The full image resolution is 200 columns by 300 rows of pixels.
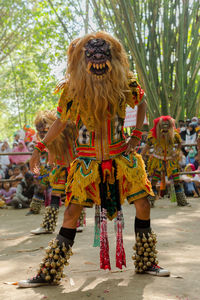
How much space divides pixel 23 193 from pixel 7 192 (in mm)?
692

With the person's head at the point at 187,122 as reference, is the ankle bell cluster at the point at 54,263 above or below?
below

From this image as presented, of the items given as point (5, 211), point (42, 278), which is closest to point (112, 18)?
point (5, 211)

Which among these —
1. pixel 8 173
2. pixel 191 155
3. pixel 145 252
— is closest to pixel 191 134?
pixel 191 155

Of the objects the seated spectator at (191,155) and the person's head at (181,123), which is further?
the person's head at (181,123)

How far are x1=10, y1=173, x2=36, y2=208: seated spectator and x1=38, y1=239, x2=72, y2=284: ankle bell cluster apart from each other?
18.1ft

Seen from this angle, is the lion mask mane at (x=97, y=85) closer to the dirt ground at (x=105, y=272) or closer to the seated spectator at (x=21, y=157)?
the dirt ground at (x=105, y=272)

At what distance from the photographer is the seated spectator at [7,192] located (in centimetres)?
844

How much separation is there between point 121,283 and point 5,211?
5581mm

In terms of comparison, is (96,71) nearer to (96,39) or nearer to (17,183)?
(96,39)

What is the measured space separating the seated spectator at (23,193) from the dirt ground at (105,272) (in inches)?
110

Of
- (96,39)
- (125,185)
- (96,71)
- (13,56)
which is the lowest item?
(125,185)

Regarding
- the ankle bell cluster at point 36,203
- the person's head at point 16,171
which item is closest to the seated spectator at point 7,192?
the person's head at point 16,171

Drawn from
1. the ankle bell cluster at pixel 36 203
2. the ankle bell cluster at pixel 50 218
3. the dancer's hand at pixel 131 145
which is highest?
Result: the dancer's hand at pixel 131 145

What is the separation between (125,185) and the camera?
2.69 metres
